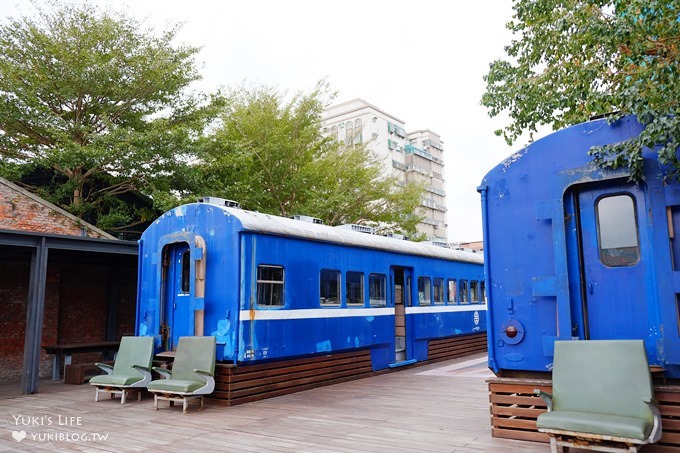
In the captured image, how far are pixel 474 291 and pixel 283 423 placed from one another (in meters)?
10.5

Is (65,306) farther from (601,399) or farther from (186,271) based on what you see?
(601,399)

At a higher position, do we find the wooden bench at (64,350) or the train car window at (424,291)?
the train car window at (424,291)

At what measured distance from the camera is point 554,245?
558cm

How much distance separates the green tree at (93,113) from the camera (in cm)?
1331

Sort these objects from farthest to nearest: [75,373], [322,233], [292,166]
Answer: [292,166] → [75,373] → [322,233]

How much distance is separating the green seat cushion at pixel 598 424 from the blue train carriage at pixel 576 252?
0.75m

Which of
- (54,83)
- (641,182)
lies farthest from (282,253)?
(54,83)

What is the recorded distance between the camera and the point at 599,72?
8.58 meters

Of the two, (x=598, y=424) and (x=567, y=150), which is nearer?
(x=598, y=424)

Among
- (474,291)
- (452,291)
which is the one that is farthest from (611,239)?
(474,291)

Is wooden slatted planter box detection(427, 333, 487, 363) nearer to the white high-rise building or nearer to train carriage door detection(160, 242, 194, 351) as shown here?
train carriage door detection(160, 242, 194, 351)

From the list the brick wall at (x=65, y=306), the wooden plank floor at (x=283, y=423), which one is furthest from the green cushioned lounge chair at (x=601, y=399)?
the brick wall at (x=65, y=306)

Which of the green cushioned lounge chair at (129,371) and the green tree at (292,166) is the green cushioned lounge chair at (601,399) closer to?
the green cushioned lounge chair at (129,371)

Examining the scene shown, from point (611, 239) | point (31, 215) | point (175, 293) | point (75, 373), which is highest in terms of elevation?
point (31, 215)
